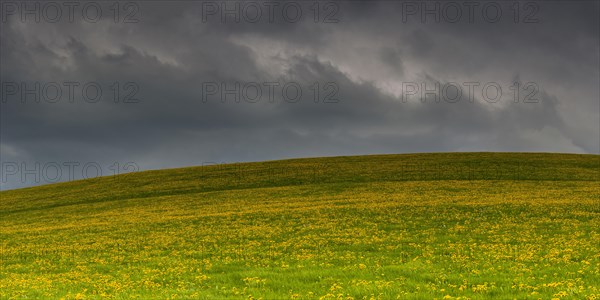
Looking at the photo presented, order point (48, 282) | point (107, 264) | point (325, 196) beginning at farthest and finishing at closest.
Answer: point (325, 196) → point (107, 264) → point (48, 282)

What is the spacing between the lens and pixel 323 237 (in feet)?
89.7

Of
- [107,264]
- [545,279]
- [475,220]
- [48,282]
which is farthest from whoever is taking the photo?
[475,220]

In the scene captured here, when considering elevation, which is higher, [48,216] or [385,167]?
[385,167]

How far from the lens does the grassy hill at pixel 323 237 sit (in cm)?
1659

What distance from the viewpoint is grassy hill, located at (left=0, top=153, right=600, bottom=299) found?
16.6 meters

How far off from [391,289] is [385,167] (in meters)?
53.7

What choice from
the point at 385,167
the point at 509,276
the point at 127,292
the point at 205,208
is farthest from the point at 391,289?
the point at 385,167

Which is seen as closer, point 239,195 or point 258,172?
point 239,195

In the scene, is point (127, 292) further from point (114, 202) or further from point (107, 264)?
point (114, 202)

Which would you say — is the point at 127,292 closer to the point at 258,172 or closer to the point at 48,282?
the point at 48,282

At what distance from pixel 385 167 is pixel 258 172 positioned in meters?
18.3

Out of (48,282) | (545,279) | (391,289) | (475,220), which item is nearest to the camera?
(391,289)

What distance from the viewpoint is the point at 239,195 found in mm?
53312

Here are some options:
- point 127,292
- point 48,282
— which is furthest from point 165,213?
point 127,292
